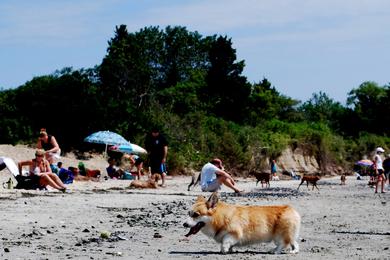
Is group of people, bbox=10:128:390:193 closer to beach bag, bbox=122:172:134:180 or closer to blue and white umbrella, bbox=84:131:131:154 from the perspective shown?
beach bag, bbox=122:172:134:180

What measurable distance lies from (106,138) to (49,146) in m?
15.3

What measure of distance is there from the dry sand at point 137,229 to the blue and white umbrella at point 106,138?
667 inches

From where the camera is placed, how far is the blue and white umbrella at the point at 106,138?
128 ft

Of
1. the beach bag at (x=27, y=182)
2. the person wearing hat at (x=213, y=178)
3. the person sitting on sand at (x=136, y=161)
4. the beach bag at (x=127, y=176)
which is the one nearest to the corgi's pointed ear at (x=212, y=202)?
the beach bag at (x=27, y=182)

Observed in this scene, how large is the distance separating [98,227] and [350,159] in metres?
54.3

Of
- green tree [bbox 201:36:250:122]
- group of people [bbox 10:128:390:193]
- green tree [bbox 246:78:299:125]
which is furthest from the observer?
green tree [bbox 246:78:299:125]

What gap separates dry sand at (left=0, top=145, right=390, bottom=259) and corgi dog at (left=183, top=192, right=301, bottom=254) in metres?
0.20

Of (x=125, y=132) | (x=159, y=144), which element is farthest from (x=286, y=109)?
(x=159, y=144)

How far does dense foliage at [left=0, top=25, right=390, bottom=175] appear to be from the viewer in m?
43.3

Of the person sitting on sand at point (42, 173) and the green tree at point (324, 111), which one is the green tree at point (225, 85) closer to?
the green tree at point (324, 111)

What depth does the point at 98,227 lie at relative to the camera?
13766mm

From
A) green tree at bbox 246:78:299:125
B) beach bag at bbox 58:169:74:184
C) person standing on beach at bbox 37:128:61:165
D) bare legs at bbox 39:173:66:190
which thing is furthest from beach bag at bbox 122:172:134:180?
green tree at bbox 246:78:299:125

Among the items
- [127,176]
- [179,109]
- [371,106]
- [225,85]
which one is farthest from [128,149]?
[371,106]

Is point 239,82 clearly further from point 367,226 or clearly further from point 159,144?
point 367,226
